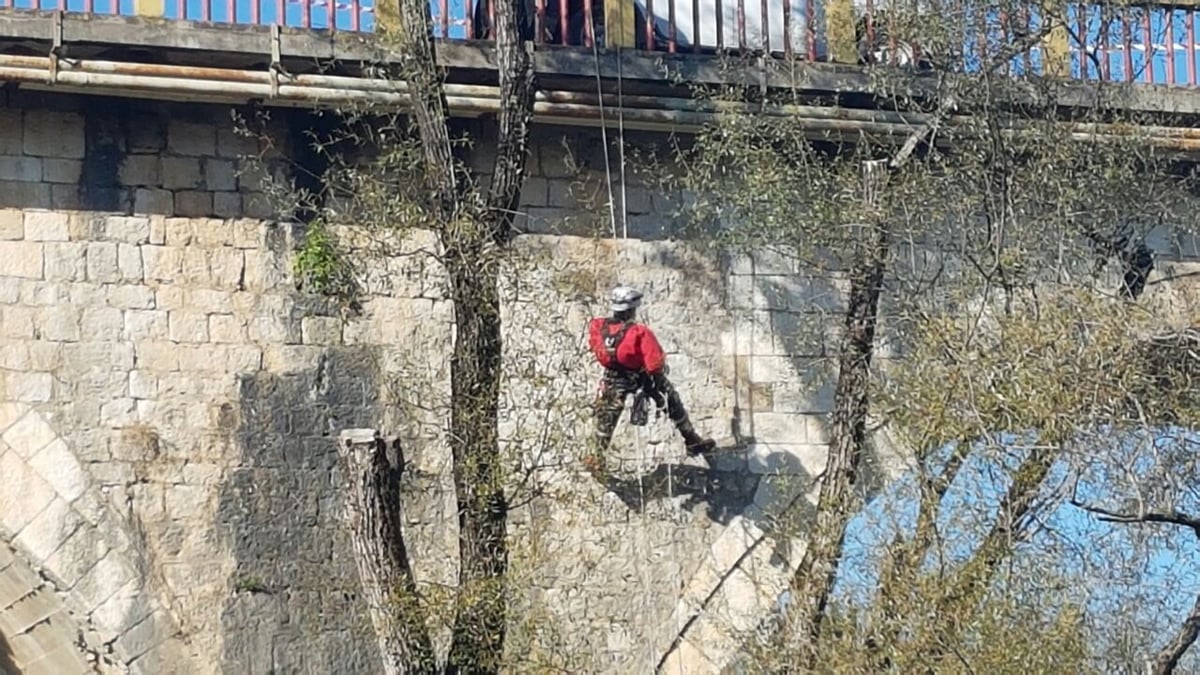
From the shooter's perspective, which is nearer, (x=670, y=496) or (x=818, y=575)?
(x=818, y=575)

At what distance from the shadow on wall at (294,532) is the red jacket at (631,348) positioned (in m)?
1.14

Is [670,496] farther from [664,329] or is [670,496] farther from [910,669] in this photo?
[910,669]

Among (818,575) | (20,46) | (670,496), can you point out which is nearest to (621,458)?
(670,496)

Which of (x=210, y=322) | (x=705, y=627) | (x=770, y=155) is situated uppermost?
(x=770, y=155)

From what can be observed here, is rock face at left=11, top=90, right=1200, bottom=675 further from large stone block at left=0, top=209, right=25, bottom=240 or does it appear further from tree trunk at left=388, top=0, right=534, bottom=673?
tree trunk at left=388, top=0, right=534, bottom=673

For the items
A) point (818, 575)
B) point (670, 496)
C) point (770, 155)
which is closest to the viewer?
point (818, 575)

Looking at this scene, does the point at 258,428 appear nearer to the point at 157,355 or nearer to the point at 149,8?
the point at 157,355

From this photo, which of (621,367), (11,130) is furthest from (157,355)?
(621,367)

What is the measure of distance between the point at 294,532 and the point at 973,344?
3.33 metres

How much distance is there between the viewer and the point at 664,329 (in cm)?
1141

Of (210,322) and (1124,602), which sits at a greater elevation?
(210,322)

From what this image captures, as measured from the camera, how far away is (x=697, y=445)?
11.1 m

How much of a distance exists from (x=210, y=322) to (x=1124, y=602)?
4.33 m

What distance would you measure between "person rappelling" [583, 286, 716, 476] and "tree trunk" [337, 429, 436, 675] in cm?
159
